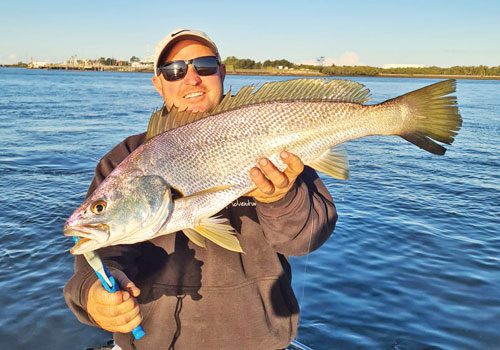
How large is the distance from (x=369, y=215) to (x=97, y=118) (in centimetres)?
1791

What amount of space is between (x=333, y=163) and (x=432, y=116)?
68 cm

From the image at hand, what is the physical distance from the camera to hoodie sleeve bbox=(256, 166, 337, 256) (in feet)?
9.36

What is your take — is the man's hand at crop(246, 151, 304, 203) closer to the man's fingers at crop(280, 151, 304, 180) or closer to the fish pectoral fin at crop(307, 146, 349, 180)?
the man's fingers at crop(280, 151, 304, 180)

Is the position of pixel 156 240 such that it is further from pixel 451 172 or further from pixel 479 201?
pixel 451 172

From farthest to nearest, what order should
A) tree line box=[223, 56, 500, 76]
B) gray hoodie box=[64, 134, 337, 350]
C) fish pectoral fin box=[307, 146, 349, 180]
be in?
tree line box=[223, 56, 500, 76] → fish pectoral fin box=[307, 146, 349, 180] → gray hoodie box=[64, 134, 337, 350]

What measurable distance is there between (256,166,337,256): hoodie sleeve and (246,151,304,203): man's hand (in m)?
0.05

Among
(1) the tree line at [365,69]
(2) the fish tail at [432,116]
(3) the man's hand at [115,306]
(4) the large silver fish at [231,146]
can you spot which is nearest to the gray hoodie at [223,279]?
(4) the large silver fish at [231,146]

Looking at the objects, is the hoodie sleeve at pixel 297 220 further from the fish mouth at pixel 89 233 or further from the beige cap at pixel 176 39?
the beige cap at pixel 176 39

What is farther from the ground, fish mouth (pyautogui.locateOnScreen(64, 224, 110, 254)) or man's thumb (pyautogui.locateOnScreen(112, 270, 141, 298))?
fish mouth (pyautogui.locateOnScreen(64, 224, 110, 254))

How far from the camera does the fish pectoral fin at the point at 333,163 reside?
10.0ft

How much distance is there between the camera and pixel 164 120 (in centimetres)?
296

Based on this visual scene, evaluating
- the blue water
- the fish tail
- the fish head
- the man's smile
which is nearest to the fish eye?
the fish head

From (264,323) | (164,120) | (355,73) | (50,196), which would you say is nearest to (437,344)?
(264,323)

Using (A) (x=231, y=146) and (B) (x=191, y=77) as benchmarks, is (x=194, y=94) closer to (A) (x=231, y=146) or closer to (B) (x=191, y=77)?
(B) (x=191, y=77)
